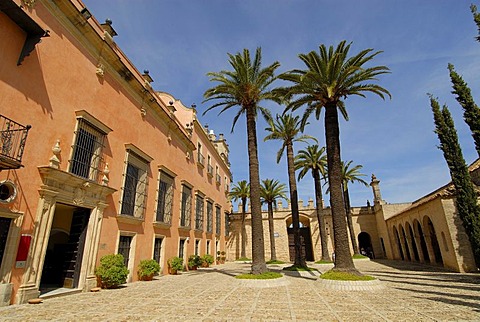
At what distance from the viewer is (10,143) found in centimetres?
698

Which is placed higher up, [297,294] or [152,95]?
[152,95]

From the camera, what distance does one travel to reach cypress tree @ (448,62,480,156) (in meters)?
13.0

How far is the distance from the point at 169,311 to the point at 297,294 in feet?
15.4

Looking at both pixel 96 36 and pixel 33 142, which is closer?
pixel 33 142

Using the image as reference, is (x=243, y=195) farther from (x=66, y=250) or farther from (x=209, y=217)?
(x=66, y=250)

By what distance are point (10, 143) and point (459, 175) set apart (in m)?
21.6

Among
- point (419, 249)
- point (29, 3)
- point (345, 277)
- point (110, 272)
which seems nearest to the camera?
point (29, 3)

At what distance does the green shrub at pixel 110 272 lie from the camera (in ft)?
32.8

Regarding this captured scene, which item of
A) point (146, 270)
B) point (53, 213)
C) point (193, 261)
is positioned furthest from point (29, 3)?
point (193, 261)

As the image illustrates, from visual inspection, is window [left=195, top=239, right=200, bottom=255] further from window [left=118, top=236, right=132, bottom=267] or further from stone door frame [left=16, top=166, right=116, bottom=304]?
stone door frame [left=16, top=166, right=116, bottom=304]

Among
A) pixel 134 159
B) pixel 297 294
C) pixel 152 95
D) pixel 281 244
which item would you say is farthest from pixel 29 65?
pixel 281 244

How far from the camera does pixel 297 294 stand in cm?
892

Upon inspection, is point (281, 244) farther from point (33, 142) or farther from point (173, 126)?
point (33, 142)

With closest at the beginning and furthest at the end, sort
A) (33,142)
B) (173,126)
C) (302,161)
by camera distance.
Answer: (33,142) < (173,126) < (302,161)
